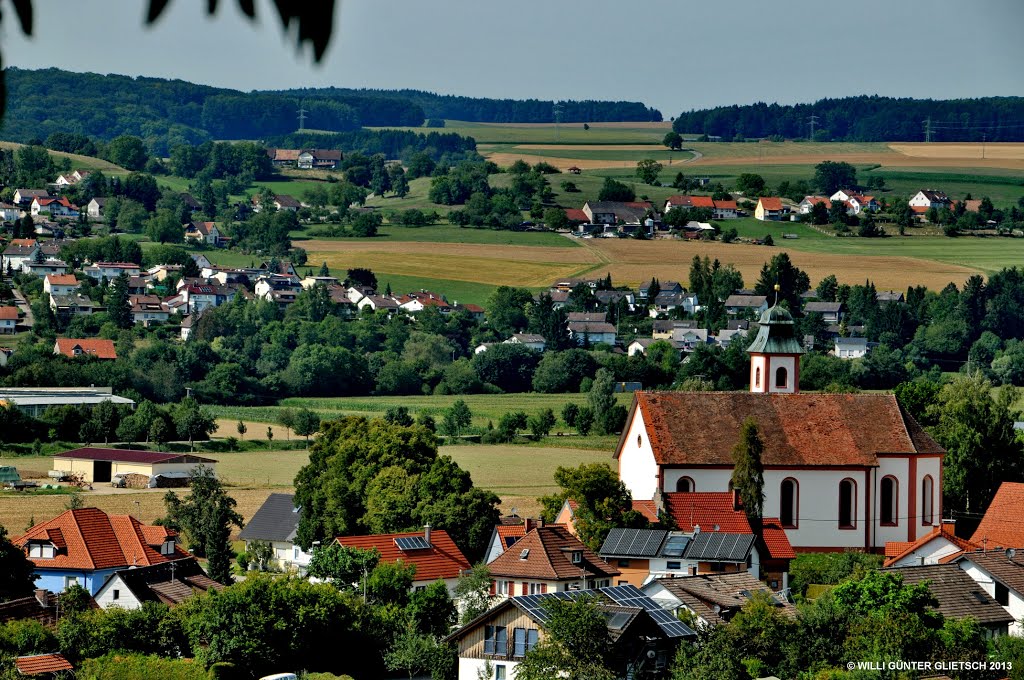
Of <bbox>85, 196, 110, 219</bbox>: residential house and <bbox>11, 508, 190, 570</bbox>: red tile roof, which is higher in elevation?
<bbox>11, 508, 190, 570</bbox>: red tile roof

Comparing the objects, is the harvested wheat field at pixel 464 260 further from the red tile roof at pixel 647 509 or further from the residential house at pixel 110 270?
the red tile roof at pixel 647 509

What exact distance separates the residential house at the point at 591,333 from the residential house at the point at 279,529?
255 ft

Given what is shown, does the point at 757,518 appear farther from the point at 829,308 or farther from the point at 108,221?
the point at 108,221

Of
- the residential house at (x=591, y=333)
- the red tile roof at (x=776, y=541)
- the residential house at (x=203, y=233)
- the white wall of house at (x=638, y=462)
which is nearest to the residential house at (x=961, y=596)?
the red tile roof at (x=776, y=541)

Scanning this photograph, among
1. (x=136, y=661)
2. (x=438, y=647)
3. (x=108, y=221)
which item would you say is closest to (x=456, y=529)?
(x=438, y=647)

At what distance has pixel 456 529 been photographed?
172 ft

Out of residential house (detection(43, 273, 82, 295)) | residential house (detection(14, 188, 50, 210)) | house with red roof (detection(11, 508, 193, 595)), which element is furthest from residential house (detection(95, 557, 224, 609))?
residential house (detection(14, 188, 50, 210))

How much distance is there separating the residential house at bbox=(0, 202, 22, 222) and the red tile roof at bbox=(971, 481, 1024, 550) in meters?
144

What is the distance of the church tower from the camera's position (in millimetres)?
59031

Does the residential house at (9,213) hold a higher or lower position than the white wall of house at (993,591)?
lower

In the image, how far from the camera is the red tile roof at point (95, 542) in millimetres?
45906

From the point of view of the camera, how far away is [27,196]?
19175 cm

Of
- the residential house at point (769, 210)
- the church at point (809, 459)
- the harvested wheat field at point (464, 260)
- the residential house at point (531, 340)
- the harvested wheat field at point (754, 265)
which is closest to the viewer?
the church at point (809, 459)

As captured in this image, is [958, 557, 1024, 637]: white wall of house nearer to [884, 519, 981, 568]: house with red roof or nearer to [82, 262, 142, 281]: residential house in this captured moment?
[884, 519, 981, 568]: house with red roof
